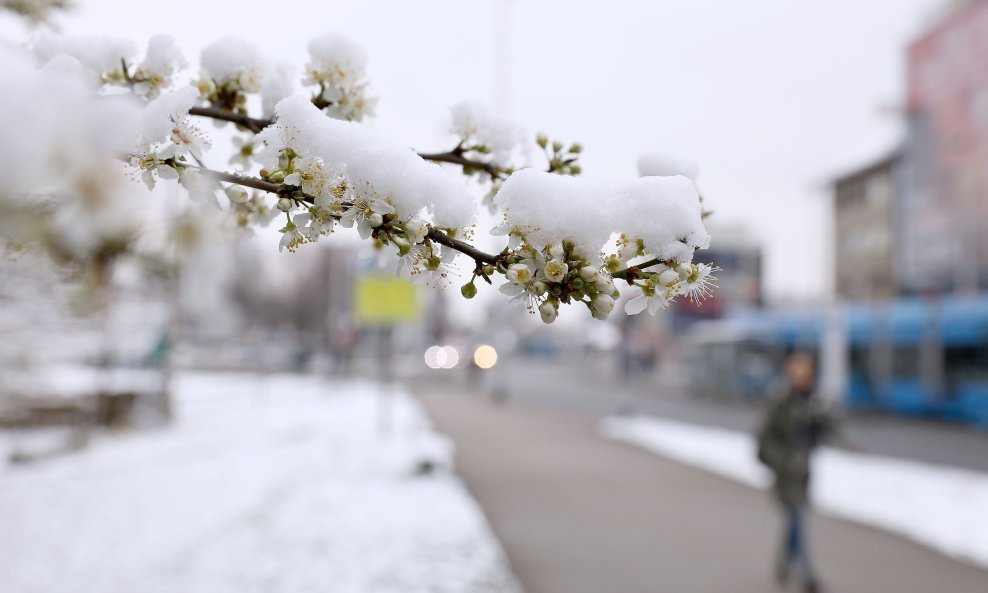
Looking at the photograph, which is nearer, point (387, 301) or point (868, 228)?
point (387, 301)

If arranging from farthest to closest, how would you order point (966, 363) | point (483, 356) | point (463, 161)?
point (483, 356) < point (966, 363) < point (463, 161)

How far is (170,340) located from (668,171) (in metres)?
14.5

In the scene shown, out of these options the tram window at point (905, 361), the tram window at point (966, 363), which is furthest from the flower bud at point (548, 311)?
the tram window at point (905, 361)

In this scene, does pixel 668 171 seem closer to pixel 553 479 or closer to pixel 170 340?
pixel 553 479

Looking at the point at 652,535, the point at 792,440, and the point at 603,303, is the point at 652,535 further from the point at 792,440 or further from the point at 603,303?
the point at 603,303

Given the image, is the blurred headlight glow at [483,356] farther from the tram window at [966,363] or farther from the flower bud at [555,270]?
the flower bud at [555,270]

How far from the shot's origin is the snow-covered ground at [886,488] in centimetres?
709

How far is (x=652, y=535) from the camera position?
6.86m

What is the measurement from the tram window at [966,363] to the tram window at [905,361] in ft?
2.93

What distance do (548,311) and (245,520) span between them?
6.28 metres

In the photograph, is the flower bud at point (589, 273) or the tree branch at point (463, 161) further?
the tree branch at point (463, 161)

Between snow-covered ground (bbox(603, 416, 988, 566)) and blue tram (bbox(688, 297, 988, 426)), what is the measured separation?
5.68 meters

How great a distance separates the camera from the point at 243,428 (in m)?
14.9

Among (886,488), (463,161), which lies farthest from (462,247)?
(886,488)
